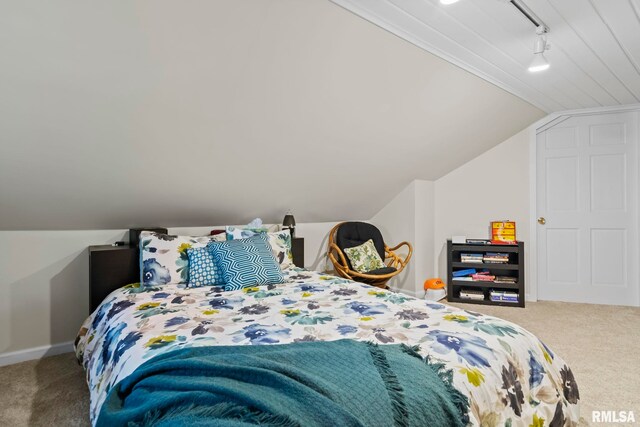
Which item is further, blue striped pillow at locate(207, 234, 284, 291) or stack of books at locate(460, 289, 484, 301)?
stack of books at locate(460, 289, 484, 301)

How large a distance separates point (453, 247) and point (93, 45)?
3.98 metres

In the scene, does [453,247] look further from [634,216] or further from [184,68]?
[184,68]

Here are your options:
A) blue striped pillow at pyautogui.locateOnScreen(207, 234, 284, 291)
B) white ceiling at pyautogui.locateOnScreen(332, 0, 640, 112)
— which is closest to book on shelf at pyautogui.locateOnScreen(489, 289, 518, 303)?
white ceiling at pyautogui.locateOnScreen(332, 0, 640, 112)

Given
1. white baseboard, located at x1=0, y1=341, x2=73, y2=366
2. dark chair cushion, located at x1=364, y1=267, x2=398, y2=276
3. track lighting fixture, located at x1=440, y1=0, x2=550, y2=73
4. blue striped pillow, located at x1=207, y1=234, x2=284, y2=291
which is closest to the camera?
track lighting fixture, located at x1=440, y1=0, x2=550, y2=73

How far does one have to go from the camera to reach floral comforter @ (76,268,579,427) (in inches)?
53.2

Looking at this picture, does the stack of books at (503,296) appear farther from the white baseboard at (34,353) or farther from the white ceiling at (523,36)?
the white baseboard at (34,353)

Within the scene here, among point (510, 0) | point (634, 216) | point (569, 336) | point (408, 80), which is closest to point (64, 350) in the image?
point (408, 80)

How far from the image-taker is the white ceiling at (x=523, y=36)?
7.11 feet

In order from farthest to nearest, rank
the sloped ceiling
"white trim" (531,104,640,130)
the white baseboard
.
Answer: "white trim" (531,104,640,130), the white baseboard, the sloped ceiling

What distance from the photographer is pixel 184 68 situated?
2.03 metres

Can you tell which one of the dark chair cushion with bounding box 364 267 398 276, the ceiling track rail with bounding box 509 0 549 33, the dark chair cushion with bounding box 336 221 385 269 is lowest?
the dark chair cushion with bounding box 364 267 398 276

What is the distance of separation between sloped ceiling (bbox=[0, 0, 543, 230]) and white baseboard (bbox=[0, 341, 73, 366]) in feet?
3.04

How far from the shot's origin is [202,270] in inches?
103

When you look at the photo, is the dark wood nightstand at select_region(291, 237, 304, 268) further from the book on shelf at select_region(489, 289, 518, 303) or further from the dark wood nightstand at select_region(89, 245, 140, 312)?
the book on shelf at select_region(489, 289, 518, 303)
